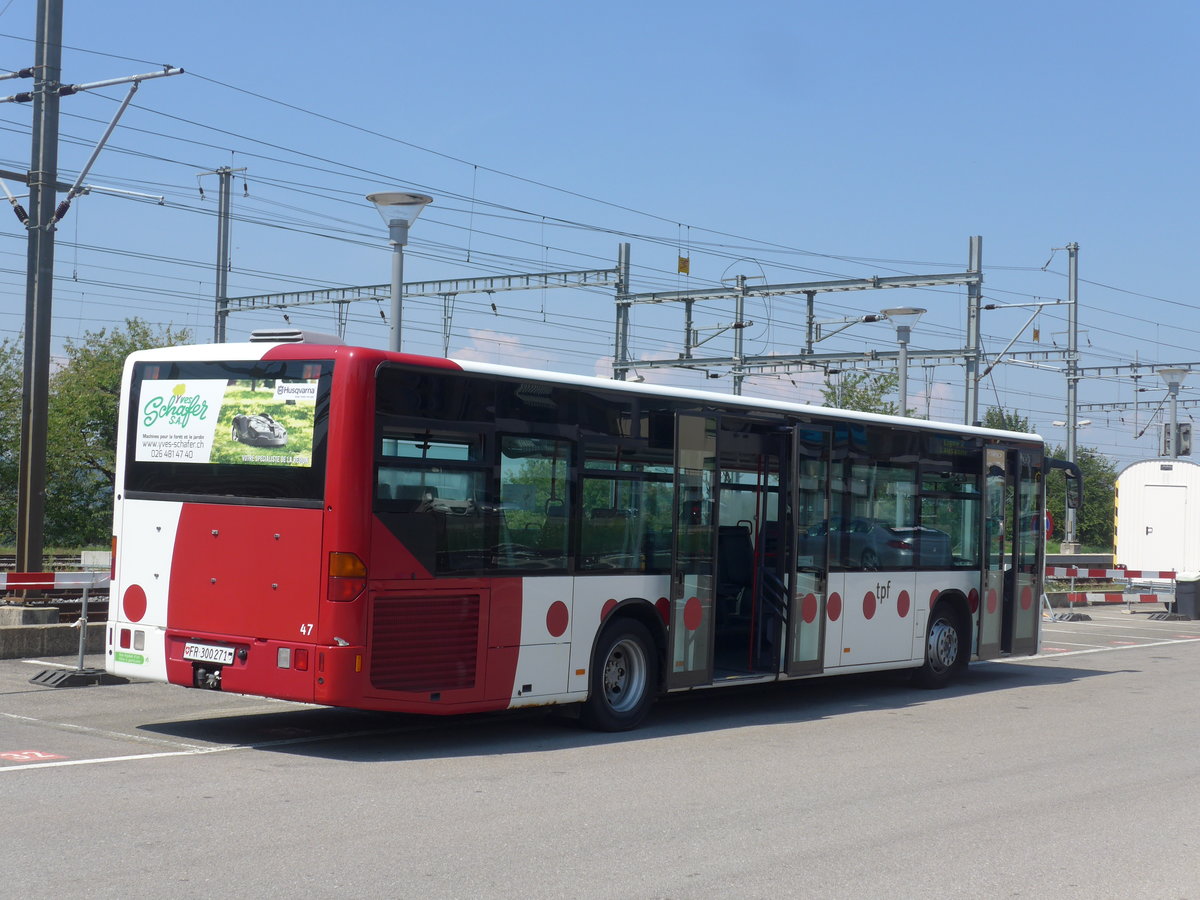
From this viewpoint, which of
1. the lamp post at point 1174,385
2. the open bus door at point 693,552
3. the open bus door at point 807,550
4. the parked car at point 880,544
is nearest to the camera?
the open bus door at point 693,552

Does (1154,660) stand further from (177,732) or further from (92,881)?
(92,881)

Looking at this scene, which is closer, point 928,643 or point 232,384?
point 232,384

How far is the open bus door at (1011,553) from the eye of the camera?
16188mm

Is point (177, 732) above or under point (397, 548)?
under

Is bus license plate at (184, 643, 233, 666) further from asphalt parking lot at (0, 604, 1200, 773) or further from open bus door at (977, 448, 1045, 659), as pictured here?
open bus door at (977, 448, 1045, 659)

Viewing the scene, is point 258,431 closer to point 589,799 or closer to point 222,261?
point 589,799

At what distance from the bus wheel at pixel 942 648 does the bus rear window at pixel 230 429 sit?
8.01 meters

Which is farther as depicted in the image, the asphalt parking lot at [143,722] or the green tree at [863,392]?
the green tree at [863,392]

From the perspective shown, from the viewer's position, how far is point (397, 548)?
9688 millimetres

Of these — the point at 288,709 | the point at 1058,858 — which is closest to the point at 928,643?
the point at 288,709

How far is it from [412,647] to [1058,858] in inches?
175

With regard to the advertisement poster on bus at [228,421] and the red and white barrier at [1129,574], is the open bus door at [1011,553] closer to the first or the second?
the advertisement poster on bus at [228,421]

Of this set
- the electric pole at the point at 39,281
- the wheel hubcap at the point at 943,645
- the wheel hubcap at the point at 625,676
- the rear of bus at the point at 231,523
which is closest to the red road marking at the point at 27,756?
the rear of bus at the point at 231,523

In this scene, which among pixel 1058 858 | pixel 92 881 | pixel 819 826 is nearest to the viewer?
pixel 92 881
